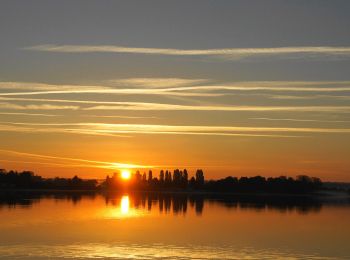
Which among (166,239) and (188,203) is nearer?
(166,239)

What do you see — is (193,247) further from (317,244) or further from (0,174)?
(0,174)

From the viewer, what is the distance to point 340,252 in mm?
28312

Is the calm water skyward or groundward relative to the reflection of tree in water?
groundward

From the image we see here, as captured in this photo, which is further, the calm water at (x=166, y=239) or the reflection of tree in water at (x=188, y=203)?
the reflection of tree in water at (x=188, y=203)

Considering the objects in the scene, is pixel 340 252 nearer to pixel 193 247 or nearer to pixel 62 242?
pixel 193 247

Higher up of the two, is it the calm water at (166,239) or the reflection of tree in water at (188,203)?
the reflection of tree in water at (188,203)

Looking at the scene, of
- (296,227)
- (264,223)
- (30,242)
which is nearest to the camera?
(30,242)

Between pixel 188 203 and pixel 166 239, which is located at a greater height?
pixel 188 203

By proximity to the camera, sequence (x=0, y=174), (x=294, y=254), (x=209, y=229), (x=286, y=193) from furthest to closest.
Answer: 1. (x=0, y=174)
2. (x=286, y=193)
3. (x=209, y=229)
4. (x=294, y=254)

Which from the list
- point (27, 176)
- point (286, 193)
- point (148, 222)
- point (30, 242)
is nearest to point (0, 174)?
point (27, 176)

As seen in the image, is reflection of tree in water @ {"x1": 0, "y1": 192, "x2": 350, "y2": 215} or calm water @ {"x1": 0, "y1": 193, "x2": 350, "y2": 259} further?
reflection of tree in water @ {"x1": 0, "y1": 192, "x2": 350, "y2": 215}

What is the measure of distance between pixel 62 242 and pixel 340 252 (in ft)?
42.3

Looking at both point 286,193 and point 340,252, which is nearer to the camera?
point 340,252

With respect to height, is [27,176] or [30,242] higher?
[27,176]
